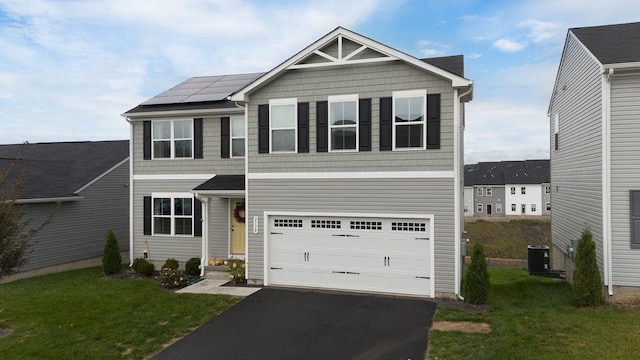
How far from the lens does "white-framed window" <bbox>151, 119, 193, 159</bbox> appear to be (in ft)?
48.7

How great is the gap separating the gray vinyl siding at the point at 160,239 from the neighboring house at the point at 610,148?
1219 centimetres

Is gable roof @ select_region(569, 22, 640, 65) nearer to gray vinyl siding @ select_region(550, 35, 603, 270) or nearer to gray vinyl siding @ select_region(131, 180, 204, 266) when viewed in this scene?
gray vinyl siding @ select_region(550, 35, 603, 270)

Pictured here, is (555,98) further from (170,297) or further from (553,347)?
(170,297)

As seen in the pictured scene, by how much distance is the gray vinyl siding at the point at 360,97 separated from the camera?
424 inches

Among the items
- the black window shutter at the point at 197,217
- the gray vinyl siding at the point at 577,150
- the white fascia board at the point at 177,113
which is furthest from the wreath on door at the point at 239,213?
the gray vinyl siding at the point at 577,150

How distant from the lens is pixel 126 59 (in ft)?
65.1

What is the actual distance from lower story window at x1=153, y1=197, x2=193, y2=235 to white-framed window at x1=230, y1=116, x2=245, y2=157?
2.47 m

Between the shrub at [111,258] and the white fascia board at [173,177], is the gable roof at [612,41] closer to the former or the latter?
the white fascia board at [173,177]

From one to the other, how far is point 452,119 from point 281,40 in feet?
31.2

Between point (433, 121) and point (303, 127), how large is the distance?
3.69 metres

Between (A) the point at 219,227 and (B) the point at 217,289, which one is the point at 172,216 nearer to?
(A) the point at 219,227

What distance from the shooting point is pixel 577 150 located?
12281 mm

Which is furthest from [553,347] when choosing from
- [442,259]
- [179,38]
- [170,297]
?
[179,38]

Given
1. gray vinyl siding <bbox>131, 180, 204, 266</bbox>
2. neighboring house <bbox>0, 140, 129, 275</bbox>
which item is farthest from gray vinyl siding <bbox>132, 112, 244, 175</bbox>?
neighboring house <bbox>0, 140, 129, 275</bbox>
